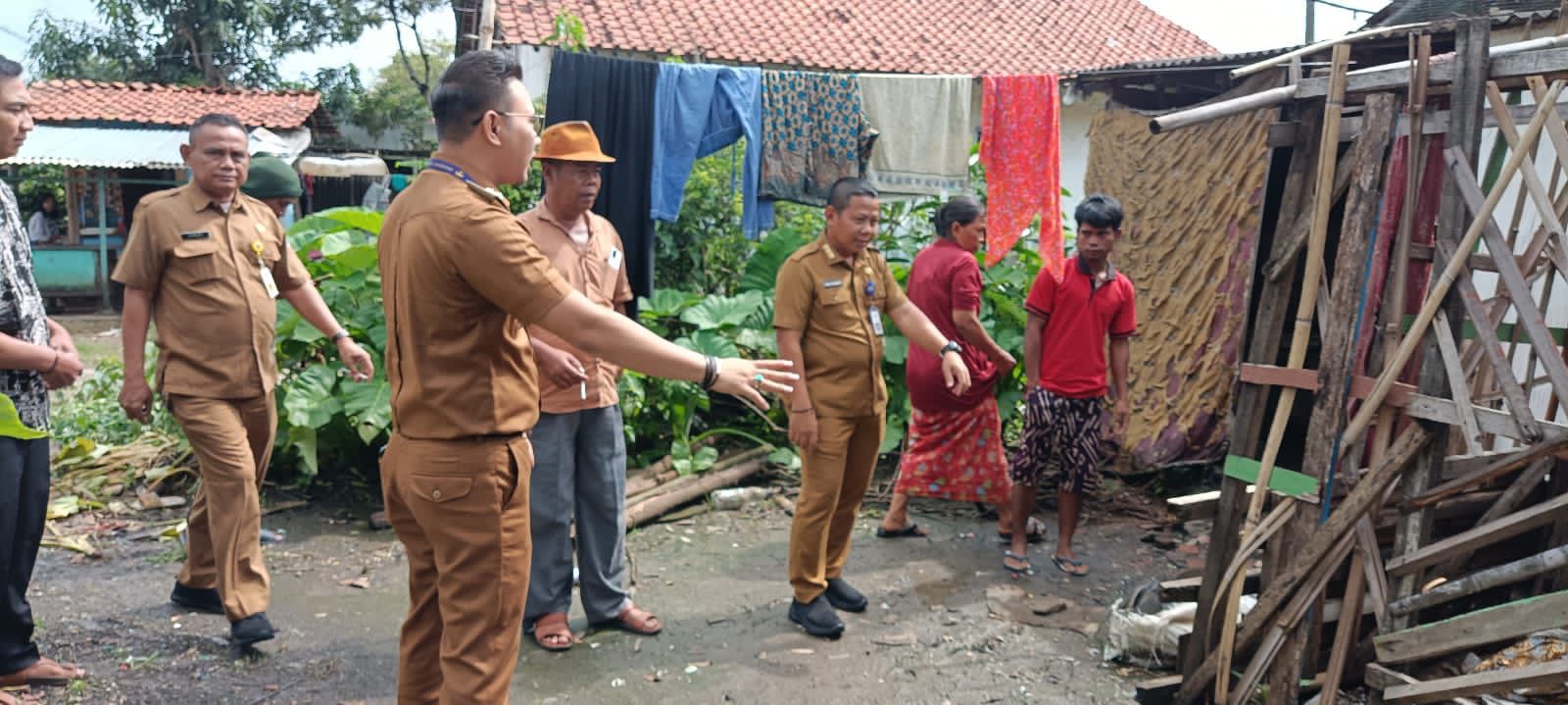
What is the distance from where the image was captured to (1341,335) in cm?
320

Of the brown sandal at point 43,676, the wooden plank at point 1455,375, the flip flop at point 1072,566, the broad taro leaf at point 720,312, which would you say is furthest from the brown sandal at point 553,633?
the wooden plank at point 1455,375

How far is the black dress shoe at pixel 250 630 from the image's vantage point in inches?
154

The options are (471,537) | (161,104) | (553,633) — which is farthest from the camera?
(161,104)

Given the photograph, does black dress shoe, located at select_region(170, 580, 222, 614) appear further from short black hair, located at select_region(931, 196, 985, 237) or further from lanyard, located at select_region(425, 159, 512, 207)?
short black hair, located at select_region(931, 196, 985, 237)

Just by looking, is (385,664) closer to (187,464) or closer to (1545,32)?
(187,464)

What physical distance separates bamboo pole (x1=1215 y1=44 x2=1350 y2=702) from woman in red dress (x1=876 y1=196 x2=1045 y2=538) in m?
1.86

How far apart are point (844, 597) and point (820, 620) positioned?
1.10 feet

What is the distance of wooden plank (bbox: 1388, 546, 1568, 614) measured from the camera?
2.87 m

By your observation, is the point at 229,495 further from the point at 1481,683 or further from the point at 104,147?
the point at 104,147

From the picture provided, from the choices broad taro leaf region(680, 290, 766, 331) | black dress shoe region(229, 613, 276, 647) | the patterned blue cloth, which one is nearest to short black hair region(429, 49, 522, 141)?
the patterned blue cloth

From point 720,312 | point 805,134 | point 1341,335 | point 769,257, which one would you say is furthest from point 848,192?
point 769,257

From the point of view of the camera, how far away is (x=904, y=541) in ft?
18.6

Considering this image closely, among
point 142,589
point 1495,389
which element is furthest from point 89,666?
point 1495,389

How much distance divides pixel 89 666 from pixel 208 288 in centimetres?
146
